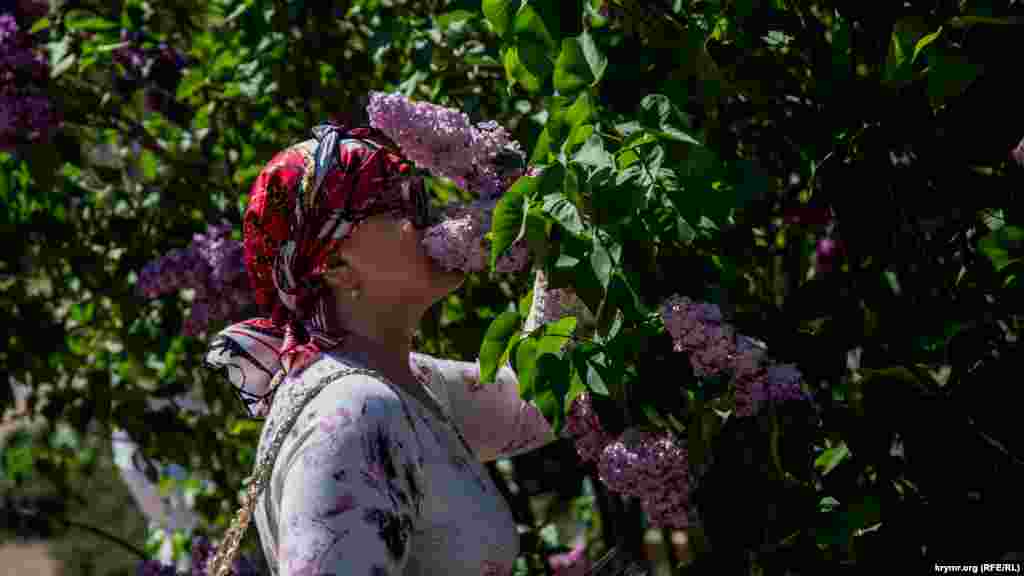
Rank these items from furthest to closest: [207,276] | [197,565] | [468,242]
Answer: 1. [207,276]
2. [197,565]
3. [468,242]

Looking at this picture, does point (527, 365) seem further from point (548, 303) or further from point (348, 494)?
point (348, 494)

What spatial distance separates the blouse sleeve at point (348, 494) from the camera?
1.74 m

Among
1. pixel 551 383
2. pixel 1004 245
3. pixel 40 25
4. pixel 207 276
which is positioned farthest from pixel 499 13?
pixel 40 25

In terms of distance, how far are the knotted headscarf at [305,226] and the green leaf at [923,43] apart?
0.69 m

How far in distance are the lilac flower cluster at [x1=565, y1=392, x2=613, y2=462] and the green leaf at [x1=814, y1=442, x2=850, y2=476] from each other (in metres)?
0.43

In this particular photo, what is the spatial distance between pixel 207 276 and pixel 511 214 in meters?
1.71

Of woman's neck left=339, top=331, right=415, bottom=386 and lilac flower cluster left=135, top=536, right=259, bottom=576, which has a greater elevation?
woman's neck left=339, top=331, right=415, bottom=386

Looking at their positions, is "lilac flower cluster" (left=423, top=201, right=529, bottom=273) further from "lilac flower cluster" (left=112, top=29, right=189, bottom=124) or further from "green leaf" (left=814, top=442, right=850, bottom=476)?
"lilac flower cluster" (left=112, top=29, right=189, bottom=124)

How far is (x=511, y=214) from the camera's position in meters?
1.81

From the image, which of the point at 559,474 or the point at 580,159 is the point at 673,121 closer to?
the point at 580,159

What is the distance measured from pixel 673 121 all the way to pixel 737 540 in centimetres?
63

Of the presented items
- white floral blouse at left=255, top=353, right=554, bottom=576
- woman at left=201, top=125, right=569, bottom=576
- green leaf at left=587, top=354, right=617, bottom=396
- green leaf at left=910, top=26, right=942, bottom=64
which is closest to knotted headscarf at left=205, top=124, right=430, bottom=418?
woman at left=201, top=125, right=569, bottom=576

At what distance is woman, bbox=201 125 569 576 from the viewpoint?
5.79 ft

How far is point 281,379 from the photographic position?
2.04 m
